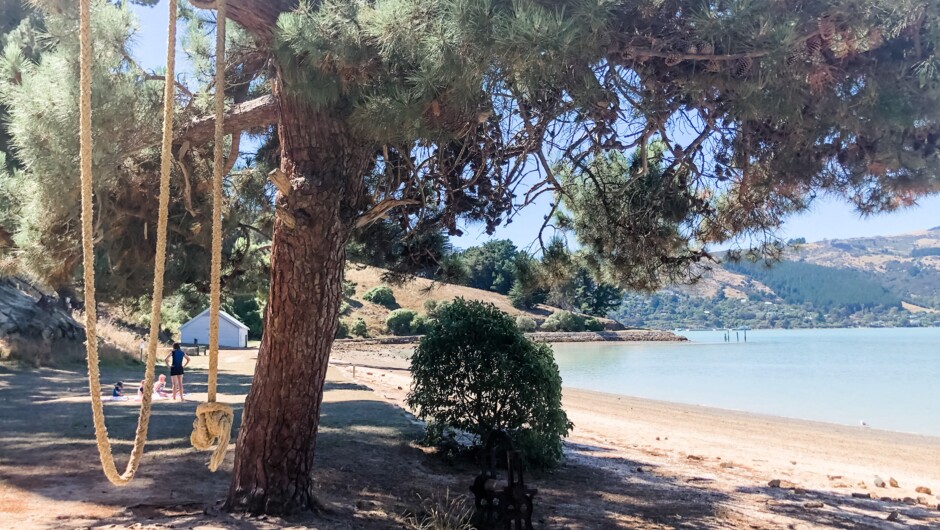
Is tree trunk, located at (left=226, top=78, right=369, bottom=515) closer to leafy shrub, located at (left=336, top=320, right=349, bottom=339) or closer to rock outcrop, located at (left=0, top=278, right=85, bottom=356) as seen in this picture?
rock outcrop, located at (left=0, top=278, right=85, bottom=356)

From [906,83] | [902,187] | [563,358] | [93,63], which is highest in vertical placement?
[93,63]

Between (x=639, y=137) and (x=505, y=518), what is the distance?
A: 3080mm

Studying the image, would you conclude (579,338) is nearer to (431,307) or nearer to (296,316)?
(431,307)

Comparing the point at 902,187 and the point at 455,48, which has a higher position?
the point at 455,48

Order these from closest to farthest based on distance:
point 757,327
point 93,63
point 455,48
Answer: point 455,48
point 93,63
point 757,327

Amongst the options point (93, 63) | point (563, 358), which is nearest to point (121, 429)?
point (93, 63)

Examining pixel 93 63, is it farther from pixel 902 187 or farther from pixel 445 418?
pixel 902 187

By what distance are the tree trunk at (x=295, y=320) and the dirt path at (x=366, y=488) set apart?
0.85 feet

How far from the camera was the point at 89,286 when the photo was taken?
7.11ft

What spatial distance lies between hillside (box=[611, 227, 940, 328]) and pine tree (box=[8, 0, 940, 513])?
126971 millimetres

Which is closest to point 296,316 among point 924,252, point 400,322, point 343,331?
point 343,331

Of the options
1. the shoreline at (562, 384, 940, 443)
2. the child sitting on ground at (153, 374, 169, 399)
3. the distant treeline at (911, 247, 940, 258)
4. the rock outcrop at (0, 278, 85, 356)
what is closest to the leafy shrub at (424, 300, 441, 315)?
the child sitting on ground at (153, 374, 169, 399)

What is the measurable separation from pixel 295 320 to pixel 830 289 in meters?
175

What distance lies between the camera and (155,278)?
222cm
